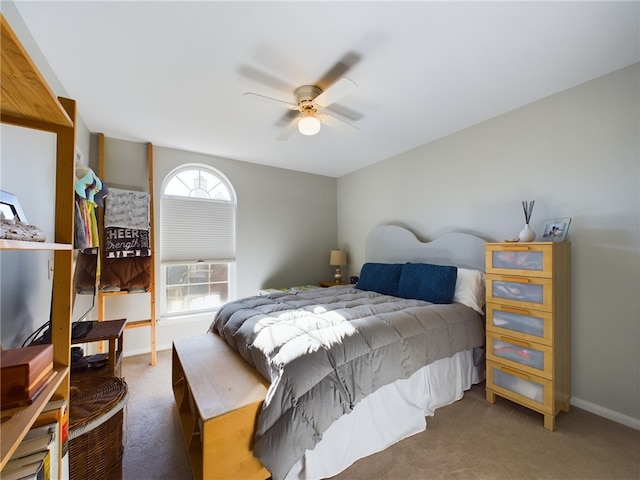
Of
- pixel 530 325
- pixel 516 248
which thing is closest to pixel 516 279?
pixel 516 248

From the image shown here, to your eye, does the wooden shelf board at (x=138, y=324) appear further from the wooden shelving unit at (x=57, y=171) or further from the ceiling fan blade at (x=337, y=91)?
the ceiling fan blade at (x=337, y=91)

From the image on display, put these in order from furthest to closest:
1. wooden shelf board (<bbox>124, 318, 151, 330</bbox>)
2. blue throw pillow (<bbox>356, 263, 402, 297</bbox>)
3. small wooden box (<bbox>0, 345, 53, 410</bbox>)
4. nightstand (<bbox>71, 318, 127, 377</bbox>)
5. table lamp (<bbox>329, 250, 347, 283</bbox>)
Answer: table lamp (<bbox>329, 250, 347, 283</bbox>) < blue throw pillow (<bbox>356, 263, 402, 297</bbox>) < wooden shelf board (<bbox>124, 318, 151, 330</bbox>) < nightstand (<bbox>71, 318, 127, 377</bbox>) < small wooden box (<bbox>0, 345, 53, 410</bbox>)

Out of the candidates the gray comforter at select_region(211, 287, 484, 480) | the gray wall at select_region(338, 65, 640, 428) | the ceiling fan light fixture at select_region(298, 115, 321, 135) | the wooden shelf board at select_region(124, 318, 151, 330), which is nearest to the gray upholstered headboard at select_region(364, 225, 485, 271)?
the gray wall at select_region(338, 65, 640, 428)

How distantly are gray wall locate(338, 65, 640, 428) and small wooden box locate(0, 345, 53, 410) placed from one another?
318 cm

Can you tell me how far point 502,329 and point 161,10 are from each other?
3.08 meters

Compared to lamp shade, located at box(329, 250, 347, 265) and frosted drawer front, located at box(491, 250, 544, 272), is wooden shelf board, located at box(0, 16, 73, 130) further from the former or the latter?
lamp shade, located at box(329, 250, 347, 265)

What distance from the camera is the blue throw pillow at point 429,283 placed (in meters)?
2.59

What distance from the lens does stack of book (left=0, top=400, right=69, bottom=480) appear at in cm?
78

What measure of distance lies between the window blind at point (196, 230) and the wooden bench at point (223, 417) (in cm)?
201

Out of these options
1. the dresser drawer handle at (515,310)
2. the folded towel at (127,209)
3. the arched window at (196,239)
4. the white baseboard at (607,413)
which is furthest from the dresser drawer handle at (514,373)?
the folded towel at (127,209)

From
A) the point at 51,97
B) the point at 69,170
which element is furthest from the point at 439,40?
the point at 69,170

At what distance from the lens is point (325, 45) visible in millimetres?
1714

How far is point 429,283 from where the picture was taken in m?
2.71

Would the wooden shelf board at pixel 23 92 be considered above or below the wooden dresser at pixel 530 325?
above
